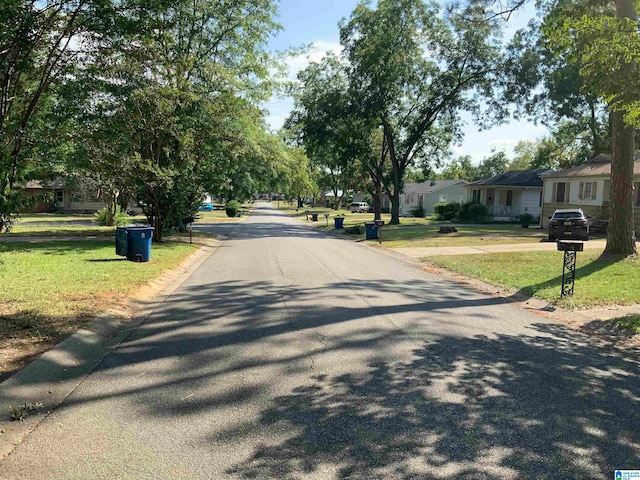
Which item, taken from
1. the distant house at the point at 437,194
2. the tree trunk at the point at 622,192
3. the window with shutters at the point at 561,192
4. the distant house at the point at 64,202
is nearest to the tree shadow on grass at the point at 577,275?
the tree trunk at the point at 622,192

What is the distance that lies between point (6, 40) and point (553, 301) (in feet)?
32.2

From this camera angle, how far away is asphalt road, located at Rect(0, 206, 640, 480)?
3.44 m

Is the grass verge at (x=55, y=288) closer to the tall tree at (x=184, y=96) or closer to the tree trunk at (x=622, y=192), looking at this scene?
the tall tree at (x=184, y=96)

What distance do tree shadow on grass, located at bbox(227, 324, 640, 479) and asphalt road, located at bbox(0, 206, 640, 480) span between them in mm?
15

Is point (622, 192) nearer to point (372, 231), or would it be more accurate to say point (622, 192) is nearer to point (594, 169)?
point (372, 231)

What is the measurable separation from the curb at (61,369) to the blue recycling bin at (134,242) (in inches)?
195

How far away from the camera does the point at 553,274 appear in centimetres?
1227

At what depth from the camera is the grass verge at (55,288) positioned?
6160 mm

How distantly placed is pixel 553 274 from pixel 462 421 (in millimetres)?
9364

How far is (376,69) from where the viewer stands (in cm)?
3338

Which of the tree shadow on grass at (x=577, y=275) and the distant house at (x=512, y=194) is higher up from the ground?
the distant house at (x=512, y=194)

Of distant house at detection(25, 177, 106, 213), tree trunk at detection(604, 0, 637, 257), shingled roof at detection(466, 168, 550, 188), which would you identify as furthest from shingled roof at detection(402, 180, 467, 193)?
tree trunk at detection(604, 0, 637, 257)

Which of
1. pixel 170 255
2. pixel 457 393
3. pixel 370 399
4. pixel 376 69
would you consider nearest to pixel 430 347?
pixel 457 393

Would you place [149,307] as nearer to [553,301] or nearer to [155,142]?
[553,301]
